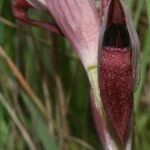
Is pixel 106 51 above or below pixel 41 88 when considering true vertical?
above

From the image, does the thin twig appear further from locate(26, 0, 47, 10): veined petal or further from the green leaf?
locate(26, 0, 47, 10): veined petal

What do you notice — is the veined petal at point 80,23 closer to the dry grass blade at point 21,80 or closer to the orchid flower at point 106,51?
the orchid flower at point 106,51

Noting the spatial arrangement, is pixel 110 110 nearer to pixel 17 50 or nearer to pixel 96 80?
pixel 96 80

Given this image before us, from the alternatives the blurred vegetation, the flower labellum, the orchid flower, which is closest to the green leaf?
the blurred vegetation

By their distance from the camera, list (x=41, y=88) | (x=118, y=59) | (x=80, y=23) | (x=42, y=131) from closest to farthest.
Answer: (x=118, y=59), (x=80, y=23), (x=42, y=131), (x=41, y=88)

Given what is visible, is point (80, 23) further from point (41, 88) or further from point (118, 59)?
point (41, 88)

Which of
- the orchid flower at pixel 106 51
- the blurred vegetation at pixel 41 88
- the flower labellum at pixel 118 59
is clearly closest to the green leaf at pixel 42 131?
the blurred vegetation at pixel 41 88

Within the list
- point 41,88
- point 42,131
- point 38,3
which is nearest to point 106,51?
point 38,3
